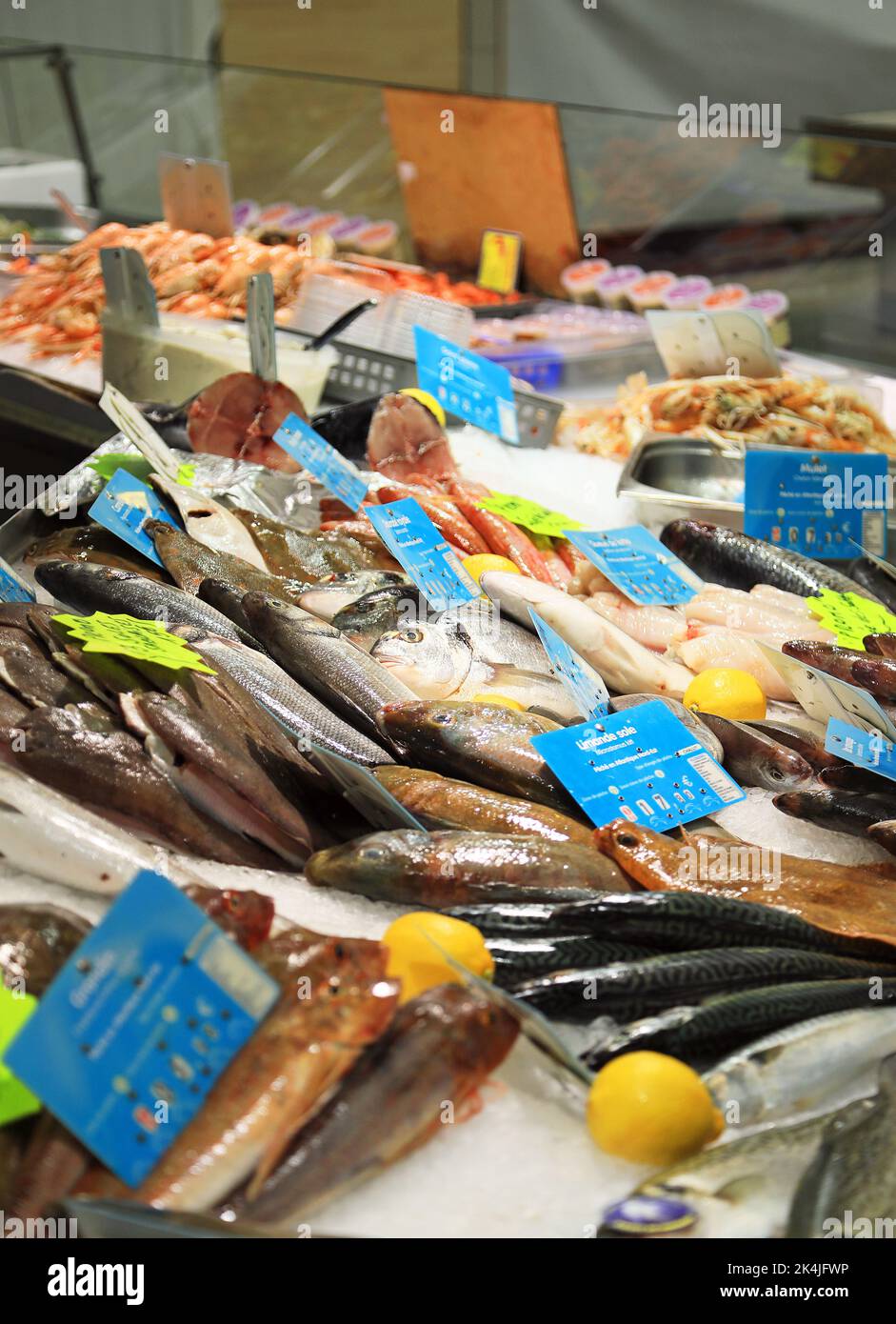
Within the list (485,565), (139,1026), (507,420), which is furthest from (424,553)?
(139,1026)

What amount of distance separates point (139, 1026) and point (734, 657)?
Answer: 175 centimetres

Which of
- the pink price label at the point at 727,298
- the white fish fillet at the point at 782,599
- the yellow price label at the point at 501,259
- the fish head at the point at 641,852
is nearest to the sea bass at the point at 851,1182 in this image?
the fish head at the point at 641,852

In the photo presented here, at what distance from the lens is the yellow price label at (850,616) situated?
2734 millimetres

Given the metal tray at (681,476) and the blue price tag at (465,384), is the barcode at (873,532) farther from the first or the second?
the blue price tag at (465,384)

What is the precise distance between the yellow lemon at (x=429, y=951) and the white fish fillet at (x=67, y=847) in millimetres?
340

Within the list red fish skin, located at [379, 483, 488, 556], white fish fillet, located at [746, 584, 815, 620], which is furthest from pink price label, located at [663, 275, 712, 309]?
white fish fillet, located at [746, 584, 815, 620]

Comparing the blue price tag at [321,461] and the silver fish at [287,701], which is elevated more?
the blue price tag at [321,461]

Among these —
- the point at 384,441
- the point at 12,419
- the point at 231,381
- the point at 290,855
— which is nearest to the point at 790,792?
the point at 290,855

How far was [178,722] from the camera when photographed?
2.01 m

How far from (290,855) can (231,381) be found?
1.92 m

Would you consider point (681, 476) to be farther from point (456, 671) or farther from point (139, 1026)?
point (139, 1026)

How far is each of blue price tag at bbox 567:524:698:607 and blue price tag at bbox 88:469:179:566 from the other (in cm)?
104

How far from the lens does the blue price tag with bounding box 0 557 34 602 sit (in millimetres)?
2465

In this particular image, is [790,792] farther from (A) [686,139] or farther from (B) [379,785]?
(A) [686,139]
